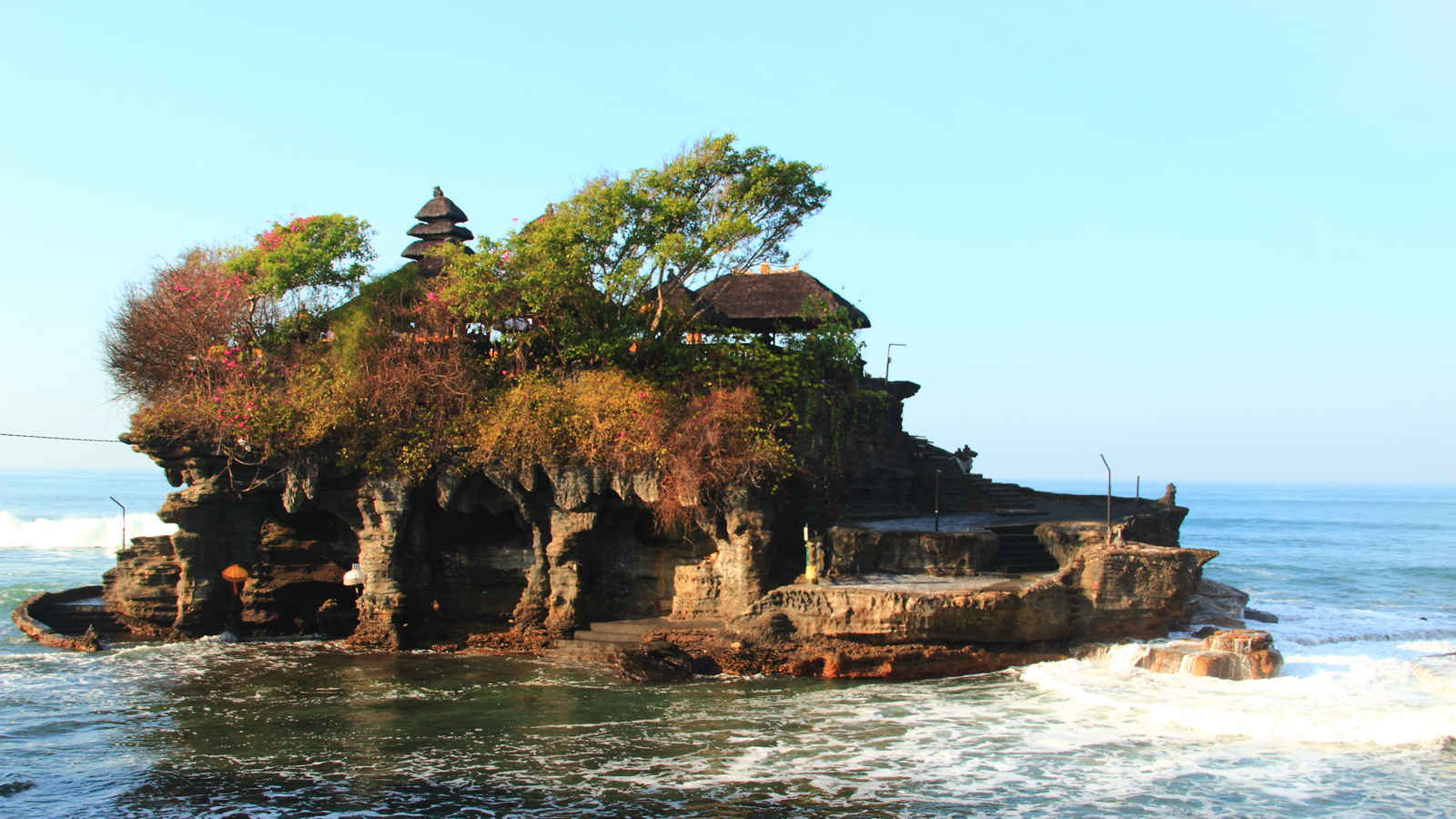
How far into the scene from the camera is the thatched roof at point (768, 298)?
23.1 metres

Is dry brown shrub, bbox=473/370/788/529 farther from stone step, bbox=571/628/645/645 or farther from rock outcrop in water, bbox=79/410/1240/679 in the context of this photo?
stone step, bbox=571/628/645/645

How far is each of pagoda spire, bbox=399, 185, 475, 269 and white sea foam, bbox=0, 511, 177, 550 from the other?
24641 millimetres

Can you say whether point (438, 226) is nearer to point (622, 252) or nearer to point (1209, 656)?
point (622, 252)

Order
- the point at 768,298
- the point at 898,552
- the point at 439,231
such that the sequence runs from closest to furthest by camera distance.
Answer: the point at 898,552 → the point at 768,298 → the point at 439,231

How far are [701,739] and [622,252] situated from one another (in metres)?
10.4

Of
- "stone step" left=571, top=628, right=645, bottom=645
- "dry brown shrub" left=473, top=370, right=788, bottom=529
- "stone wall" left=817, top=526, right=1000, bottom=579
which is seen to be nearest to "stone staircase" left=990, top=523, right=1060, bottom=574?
"stone wall" left=817, top=526, right=1000, bottom=579

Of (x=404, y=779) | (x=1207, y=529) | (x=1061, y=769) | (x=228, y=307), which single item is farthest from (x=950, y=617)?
(x=1207, y=529)

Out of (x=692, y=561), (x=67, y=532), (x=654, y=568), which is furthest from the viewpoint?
(x=67, y=532)

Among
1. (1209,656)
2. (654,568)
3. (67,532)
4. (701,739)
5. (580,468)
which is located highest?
(580,468)

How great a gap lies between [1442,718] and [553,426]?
14410 millimetres

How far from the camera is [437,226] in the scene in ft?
92.7

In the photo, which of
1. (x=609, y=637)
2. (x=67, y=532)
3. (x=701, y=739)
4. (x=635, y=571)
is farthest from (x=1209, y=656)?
(x=67, y=532)

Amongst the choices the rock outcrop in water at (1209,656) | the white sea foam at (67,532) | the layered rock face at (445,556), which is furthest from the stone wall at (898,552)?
the white sea foam at (67,532)

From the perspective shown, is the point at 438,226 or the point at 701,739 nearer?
the point at 701,739
